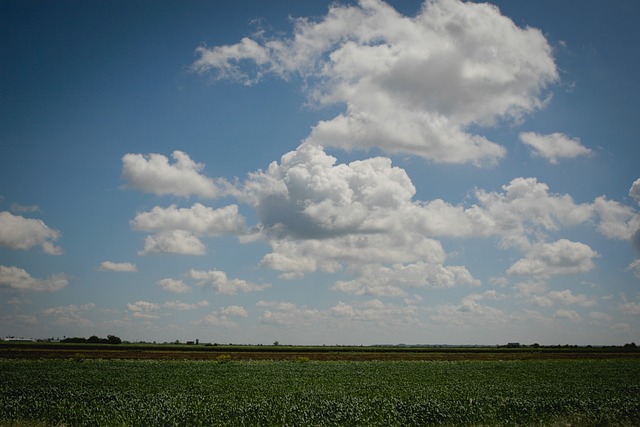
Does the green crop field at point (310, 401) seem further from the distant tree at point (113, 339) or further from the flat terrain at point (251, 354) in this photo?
the distant tree at point (113, 339)

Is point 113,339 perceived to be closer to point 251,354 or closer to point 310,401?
point 251,354

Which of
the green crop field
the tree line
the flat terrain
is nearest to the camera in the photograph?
the green crop field

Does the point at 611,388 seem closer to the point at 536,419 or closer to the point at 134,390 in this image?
the point at 536,419

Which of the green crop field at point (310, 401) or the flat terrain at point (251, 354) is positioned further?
the flat terrain at point (251, 354)

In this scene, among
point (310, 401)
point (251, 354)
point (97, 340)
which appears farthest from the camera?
point (97, 340)

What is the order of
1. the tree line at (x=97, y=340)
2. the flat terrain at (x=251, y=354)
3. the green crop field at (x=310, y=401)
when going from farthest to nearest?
the tree line at (x=97, y=340) → the flat terrain at (x=251, y=354) → the green crop field at (x=310, y=401)

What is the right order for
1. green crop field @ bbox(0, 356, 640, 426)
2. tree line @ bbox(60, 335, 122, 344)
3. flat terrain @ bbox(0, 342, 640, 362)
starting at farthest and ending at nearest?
tree line @ bbox(60, 335, 122, 344) < flat terrain @ bbox(0, 342, 640, 362) < green crop field @ bbox(0, 356, 640, 426)

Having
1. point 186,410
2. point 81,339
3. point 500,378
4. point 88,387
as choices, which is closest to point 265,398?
point 186,410

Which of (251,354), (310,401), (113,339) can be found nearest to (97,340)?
(113,339)

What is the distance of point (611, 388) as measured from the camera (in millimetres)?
32125

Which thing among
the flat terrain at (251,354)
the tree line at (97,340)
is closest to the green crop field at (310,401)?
the flat terrain at (251,354)

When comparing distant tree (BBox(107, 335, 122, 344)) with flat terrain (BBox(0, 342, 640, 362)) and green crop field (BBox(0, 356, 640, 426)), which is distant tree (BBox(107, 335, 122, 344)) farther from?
green crop field (BBox(0, 356, 640, 426))

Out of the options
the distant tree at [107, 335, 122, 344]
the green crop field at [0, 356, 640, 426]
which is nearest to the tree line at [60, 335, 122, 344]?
the distant tree at [107, 335, 122, 344]

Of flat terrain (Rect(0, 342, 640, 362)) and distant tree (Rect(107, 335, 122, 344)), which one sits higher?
flat terrain (Rect(0, 342, 640, 362))
